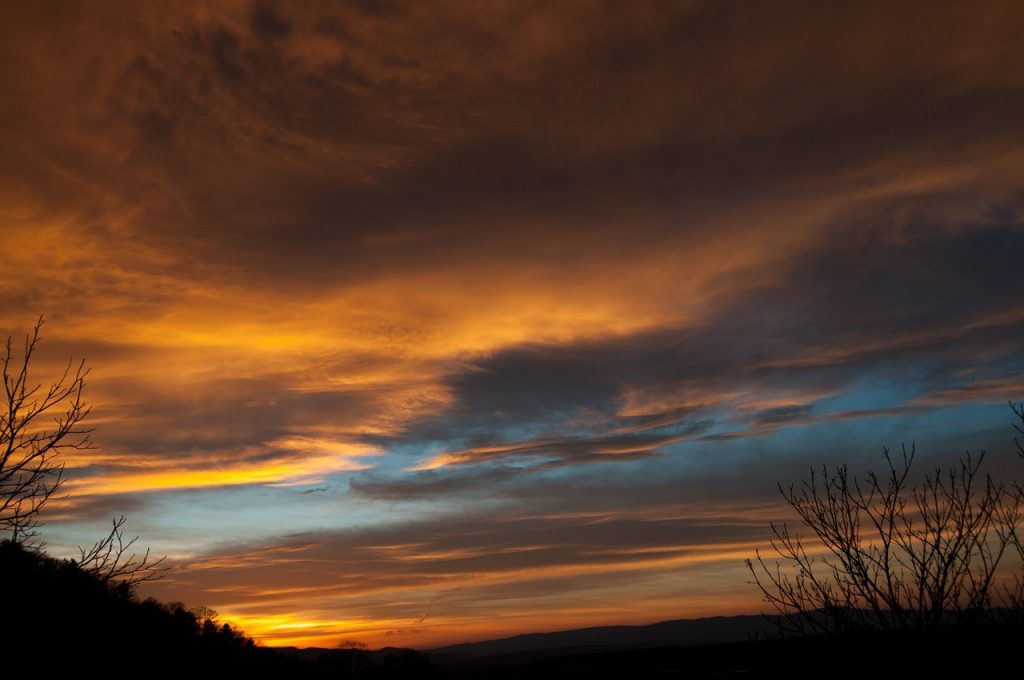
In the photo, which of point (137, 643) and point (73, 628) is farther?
point (137, 643)

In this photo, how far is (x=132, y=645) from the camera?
26.2 metres

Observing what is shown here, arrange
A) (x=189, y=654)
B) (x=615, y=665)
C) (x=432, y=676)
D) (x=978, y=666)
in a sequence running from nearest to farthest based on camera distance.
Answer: (x=978, y=666) < (x=189, y=654) < (x=432, y=676) < (x=615, y=665)

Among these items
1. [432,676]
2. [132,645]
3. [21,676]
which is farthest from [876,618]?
[432,676]

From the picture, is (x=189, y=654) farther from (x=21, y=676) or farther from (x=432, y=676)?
(x=432, y=676)

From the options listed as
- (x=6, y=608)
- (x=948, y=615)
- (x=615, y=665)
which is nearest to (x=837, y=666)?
(x=948, y=615)

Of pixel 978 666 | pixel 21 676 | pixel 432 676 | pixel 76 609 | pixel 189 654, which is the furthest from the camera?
pixel 432 676

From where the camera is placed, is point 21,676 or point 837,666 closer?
point 837,666

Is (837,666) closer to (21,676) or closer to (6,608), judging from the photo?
(21,676)

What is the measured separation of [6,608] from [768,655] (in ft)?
50.8

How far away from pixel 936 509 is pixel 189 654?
1543 inches

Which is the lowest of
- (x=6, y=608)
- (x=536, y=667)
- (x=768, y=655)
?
(x=536, y=667)

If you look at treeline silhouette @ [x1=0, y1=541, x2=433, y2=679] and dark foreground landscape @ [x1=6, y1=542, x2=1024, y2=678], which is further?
treeline silhouette @ [x1=0, y1=541, x2=433, y2=679]

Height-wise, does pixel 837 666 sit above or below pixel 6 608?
below

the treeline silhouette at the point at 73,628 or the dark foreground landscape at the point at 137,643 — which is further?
the treeline silhouette at the point at 73,628
